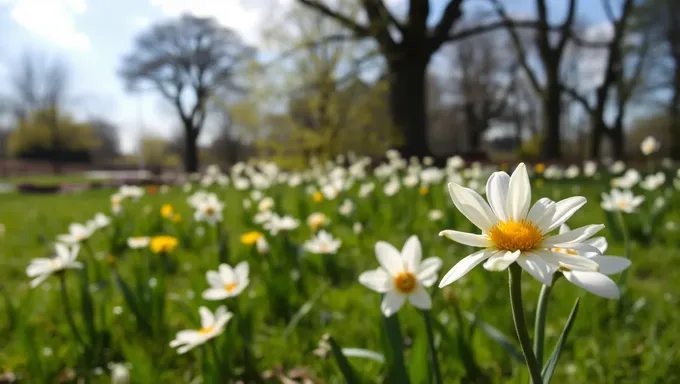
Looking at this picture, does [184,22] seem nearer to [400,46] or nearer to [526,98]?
[400,46]

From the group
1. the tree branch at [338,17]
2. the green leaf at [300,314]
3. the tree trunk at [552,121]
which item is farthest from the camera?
the tree trunk at [552,121]

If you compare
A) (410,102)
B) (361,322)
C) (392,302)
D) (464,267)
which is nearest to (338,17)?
(410,102)

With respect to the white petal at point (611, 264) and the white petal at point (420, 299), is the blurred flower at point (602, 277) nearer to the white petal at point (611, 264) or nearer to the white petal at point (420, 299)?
the white petal at point (611, 264)

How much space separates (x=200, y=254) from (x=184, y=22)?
21.4m

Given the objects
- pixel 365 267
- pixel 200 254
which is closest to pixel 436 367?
pixel 365 267

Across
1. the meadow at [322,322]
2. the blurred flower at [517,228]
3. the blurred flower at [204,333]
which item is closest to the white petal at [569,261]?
the blurred flower at [517,228]

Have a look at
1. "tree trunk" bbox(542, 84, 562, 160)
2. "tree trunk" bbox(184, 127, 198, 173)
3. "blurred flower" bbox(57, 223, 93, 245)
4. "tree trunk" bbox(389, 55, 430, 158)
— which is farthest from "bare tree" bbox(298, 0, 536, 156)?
"tree trunk" bbox(184, 127, 198, 173)

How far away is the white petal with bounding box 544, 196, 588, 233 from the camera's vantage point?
20.2 inches

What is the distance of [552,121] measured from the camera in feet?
35.8

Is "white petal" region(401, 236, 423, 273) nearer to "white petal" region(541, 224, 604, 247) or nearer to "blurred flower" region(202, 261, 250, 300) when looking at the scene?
"white petal" region(541, 224, 604, 247)

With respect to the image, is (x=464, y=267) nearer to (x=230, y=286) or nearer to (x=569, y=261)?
(x=569, y=261)

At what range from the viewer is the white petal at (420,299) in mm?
754

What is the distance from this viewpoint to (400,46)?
780 centimetres

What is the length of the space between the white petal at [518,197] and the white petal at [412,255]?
30 centimetres
